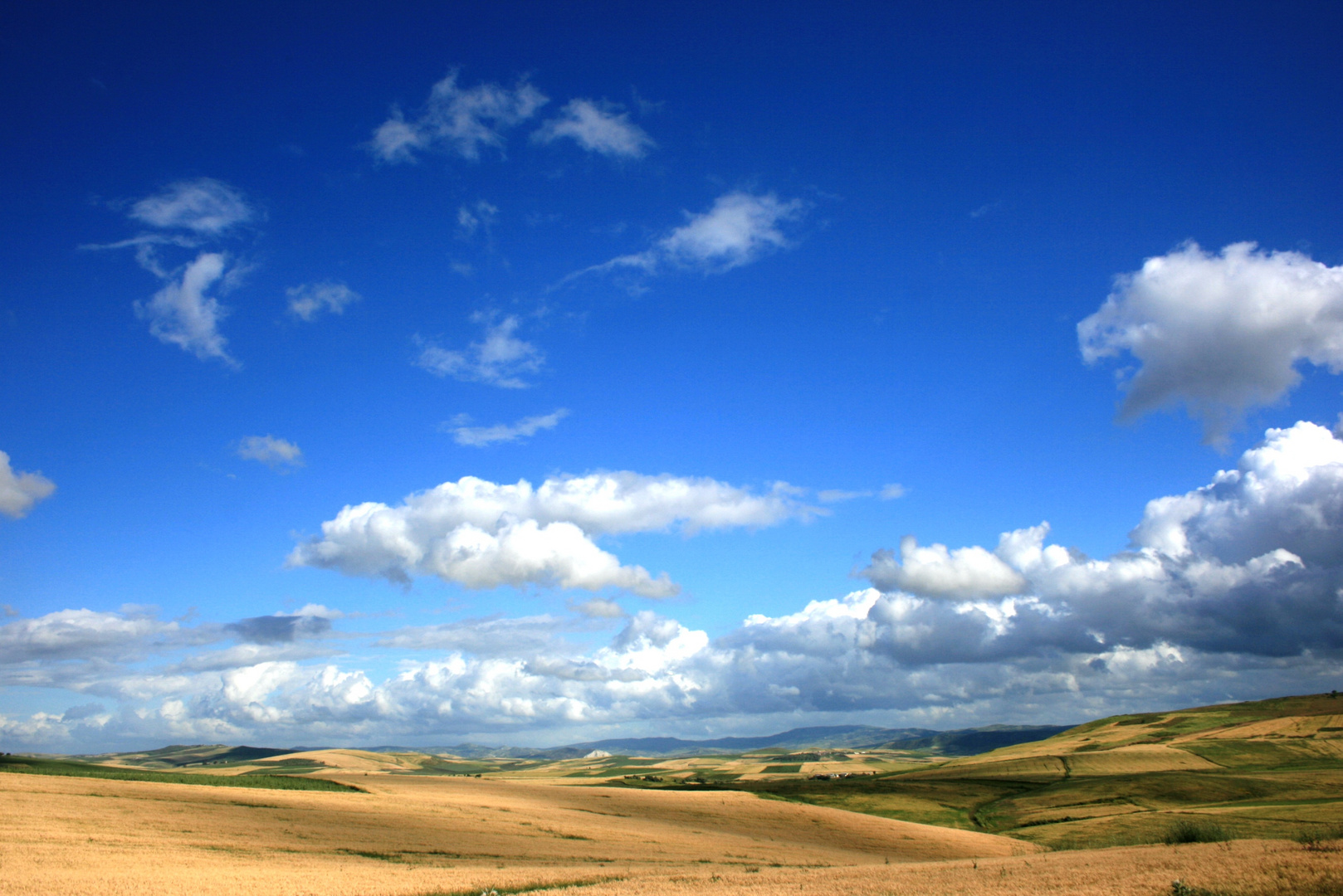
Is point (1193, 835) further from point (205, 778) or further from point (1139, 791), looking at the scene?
point (205, 778)

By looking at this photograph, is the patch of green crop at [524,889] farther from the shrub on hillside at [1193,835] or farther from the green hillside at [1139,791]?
the green hillside at [1139,791]

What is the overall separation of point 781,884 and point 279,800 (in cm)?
5951

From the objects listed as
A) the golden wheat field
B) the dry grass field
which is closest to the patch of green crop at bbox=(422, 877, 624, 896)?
the golden wheat field

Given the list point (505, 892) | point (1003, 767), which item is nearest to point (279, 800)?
point (505, 892)

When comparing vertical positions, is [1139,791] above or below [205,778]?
below

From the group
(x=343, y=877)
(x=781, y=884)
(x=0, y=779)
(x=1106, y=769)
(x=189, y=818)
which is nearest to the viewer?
(x=781, y=884)

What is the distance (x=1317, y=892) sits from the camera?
22.9m

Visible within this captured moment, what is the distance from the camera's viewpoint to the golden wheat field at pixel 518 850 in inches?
1236

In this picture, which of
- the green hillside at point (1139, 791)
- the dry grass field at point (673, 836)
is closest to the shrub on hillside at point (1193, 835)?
the green hillside at point (1139, 791)

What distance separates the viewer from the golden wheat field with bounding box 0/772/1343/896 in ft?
103

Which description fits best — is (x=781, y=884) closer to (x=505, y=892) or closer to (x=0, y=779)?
(x=505, y=892)

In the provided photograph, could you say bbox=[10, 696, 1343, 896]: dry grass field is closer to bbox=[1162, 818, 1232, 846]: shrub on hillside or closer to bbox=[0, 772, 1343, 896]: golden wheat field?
bbox=[0, 772, 1343, 896]: golden wheat field

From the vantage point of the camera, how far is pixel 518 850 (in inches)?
2119

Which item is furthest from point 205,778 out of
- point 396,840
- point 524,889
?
point 524,889
